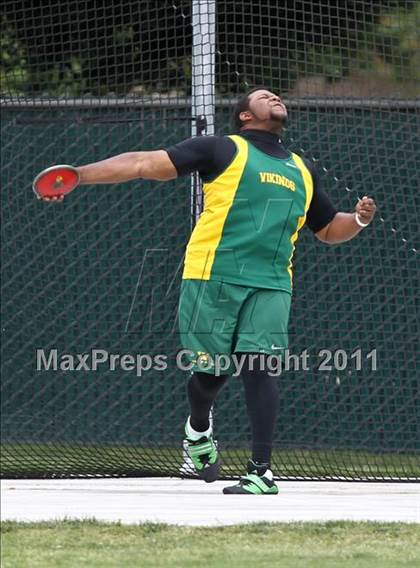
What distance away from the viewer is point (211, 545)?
19.0 ft

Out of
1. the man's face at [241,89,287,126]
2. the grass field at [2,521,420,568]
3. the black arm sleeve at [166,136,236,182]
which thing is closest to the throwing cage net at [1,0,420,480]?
the grass field at [2,521,420,568]

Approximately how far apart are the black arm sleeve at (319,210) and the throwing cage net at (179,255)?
2325 millimetres

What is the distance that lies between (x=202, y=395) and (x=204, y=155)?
105 centimetres

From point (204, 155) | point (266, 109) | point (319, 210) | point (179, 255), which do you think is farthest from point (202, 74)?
point (204, 155)

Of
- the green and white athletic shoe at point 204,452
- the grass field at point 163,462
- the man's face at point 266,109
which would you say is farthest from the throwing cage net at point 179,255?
the man's face at point 266,109

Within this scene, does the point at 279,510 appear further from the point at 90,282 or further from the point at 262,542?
the point at 90,282

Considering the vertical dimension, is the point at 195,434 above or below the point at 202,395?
below

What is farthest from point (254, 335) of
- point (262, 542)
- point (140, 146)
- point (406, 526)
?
point (140, 146)

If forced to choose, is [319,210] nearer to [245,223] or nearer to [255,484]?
[245,223]

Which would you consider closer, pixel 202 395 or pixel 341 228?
pixel 202 395

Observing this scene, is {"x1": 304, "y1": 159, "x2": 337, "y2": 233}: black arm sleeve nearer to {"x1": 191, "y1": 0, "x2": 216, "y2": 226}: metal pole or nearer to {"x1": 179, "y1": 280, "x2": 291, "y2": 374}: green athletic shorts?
{"x1": 179, "y1": 280, "x2": 291, "y2": 374}: green athletic shorts

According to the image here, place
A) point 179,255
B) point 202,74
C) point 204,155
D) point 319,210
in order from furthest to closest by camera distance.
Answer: point 179,255 < point 202,74 < point 319,210 < point 204,155

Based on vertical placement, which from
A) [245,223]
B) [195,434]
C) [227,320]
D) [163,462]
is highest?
[245,223]

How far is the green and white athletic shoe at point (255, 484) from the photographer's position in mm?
5457
